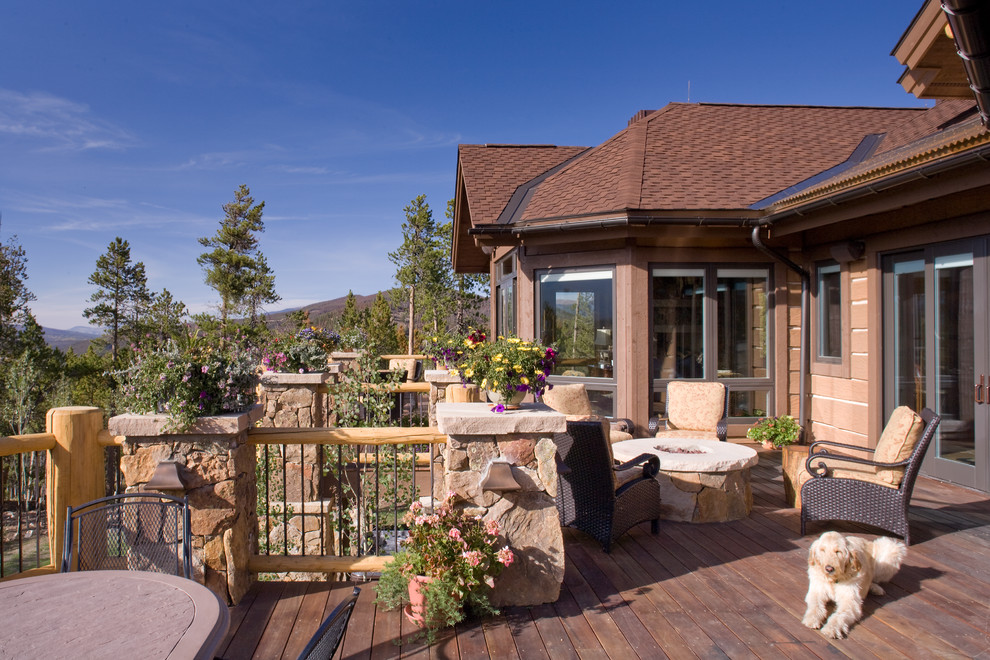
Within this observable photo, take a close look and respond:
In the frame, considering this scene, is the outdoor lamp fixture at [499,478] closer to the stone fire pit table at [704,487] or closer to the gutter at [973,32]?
the stone fire pit table at [704,487]

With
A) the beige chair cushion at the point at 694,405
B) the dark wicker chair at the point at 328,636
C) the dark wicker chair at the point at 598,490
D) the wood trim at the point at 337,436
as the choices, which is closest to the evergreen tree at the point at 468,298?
the beige chair cushion at the point at 694,405

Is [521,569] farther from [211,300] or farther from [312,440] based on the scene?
[211,300]

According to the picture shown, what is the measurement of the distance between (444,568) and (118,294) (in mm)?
35766

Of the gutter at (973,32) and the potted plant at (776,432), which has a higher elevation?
the gutter at (973,32)

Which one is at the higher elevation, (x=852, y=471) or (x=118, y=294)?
(x=118, y=294)

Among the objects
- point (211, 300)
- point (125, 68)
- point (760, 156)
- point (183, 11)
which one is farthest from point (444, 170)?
point (760, 156)

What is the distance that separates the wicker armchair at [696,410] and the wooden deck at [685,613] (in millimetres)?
1972

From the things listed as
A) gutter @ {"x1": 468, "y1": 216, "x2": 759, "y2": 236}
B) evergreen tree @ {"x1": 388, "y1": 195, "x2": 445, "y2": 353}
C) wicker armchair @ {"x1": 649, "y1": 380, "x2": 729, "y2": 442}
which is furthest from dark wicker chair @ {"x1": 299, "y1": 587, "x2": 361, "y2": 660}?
evergreen tree @ {"x1": 388, "y1": 195, "x2": 445, "y2": 353}

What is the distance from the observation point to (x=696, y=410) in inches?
234

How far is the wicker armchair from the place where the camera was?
5.83 metres

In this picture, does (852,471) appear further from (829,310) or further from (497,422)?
(829,310)

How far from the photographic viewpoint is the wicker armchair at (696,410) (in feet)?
19.1

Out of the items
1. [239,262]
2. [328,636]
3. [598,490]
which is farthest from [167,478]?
[239,262]

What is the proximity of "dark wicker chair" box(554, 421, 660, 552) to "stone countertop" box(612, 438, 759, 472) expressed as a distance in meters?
0.27
